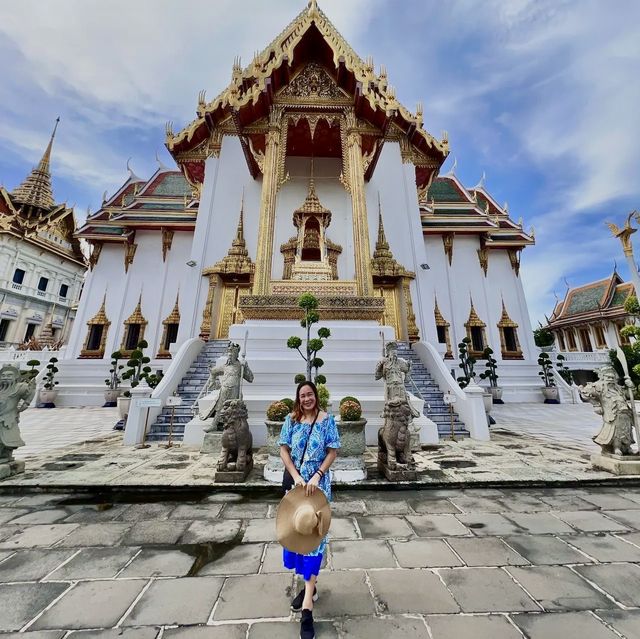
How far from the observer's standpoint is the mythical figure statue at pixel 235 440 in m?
3.18

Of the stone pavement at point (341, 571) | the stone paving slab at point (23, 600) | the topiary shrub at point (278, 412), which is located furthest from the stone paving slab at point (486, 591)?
the topiary shrub at point (278, 412)

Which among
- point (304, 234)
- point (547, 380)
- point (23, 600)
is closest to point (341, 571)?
point (23, 600)

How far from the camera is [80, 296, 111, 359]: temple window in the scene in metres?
12.2

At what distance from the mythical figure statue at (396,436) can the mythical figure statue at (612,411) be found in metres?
2.21

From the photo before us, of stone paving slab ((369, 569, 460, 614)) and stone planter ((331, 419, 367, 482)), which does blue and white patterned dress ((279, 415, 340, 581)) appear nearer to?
stone paving slab ((369, 569, 460, 614))

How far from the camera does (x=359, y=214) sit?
8.01 m

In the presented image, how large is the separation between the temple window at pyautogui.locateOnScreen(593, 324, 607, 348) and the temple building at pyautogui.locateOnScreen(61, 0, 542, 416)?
12.8 metres

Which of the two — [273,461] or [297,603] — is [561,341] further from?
[297,603]

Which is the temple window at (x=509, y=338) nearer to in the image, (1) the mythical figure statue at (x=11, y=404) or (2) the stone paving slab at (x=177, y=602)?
(2) the stone paving slab at (x=177, y=602)

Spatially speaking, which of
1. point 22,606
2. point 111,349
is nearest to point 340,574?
point 22,606

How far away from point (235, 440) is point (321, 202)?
9.10 meters

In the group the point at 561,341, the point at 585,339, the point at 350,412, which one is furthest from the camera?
the point at 561,341

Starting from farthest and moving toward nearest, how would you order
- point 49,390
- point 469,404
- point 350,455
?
point 49,390 < point 469,404 < point 350,455

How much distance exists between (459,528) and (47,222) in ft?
99.5
